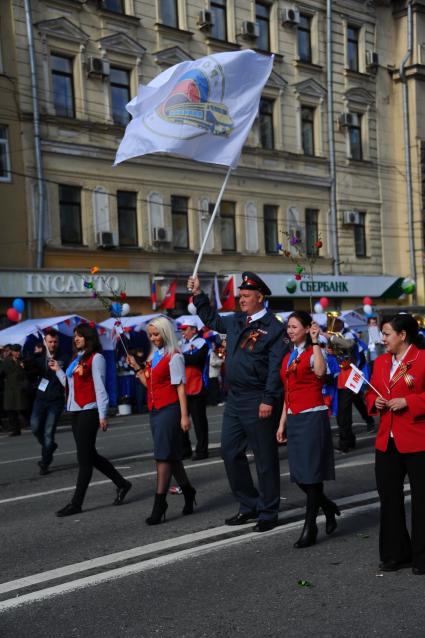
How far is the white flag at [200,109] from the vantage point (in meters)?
8.95

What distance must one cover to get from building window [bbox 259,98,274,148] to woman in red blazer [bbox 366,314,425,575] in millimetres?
24342

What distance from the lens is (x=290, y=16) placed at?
29.5 meters

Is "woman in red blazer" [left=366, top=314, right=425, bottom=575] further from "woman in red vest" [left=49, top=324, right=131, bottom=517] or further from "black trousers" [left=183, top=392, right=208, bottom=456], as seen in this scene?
"black trousers" [left=183, top=392, right=208, bottom=456]

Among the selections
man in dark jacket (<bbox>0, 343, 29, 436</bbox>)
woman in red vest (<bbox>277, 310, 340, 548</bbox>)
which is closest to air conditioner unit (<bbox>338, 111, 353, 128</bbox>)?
man in dark jacket (<bbox>0, 343, 29, 436</bbox>)

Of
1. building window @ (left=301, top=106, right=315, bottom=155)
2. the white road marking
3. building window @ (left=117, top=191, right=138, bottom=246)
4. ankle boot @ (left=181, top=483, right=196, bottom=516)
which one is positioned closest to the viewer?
the white road marking

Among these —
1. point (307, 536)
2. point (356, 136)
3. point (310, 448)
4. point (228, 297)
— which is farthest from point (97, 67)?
point (307, 536)

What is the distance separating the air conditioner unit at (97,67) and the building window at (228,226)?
6159 mm

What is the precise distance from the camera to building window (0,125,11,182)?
22.2m

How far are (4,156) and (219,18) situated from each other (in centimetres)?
987

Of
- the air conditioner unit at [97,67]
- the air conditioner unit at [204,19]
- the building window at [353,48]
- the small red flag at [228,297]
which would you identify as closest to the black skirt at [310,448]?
the air conditioner unit at [97,67]

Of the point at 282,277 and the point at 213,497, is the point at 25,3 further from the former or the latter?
the point at 213,497

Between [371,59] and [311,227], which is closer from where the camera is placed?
[311,227]

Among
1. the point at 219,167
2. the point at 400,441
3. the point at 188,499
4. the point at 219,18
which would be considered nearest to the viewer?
the point at 400,441

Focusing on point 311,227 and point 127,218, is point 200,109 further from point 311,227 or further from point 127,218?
point 311,227
